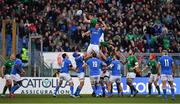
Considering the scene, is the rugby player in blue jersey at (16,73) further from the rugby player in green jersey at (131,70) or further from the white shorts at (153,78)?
the white shorts at (153,78)

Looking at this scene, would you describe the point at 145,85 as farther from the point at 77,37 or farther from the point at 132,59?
the point at 77,37

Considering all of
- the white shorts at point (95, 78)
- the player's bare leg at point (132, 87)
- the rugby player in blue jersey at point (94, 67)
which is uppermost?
the rugby player in blue jersey at point (94, 67)

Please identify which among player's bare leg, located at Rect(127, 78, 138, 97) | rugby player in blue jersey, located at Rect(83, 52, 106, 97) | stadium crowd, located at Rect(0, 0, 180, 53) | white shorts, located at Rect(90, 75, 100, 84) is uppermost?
stadium crowd, located at Rect(0, 0, 180, 53)

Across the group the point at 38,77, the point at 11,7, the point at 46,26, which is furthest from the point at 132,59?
the point at 11,7

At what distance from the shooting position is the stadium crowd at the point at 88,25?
33.4 m

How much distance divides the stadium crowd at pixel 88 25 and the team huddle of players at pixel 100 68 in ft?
15.2

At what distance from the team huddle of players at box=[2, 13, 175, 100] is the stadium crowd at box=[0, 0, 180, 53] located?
4629 millimetres

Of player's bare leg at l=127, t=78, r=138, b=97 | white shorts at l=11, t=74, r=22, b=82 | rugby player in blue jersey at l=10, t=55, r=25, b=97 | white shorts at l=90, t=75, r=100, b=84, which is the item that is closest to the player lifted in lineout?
player's bare leg at l=127, t=78, r=138, b=97

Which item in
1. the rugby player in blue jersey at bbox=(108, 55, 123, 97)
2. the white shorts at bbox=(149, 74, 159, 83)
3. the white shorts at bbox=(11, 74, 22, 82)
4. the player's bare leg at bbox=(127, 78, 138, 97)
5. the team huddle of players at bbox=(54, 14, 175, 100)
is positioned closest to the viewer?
the team huddle of players at bbox=(54, 14, 175, 100)

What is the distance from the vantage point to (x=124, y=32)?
3491 cm

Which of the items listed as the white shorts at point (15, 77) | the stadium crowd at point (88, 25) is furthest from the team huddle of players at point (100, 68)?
the stadium crowd at point (88, 25)

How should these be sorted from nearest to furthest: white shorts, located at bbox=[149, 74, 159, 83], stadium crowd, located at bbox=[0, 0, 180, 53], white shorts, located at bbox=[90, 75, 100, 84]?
white shorts, located at bbox=[90, 75, 100, 84] < white shorts, located at bbox=[149, 74, 159, 83] < stadium crowd, located at bbox=[0, 0, 180, 53]

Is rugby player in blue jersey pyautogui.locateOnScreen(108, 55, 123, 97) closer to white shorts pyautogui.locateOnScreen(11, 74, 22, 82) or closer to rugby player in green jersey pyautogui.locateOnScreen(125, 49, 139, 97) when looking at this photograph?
rugby player in green jersey pyautogui.locateOnScreen(125, 49, 139, 97)

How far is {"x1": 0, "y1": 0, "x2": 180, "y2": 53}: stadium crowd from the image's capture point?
3340 centimetres
